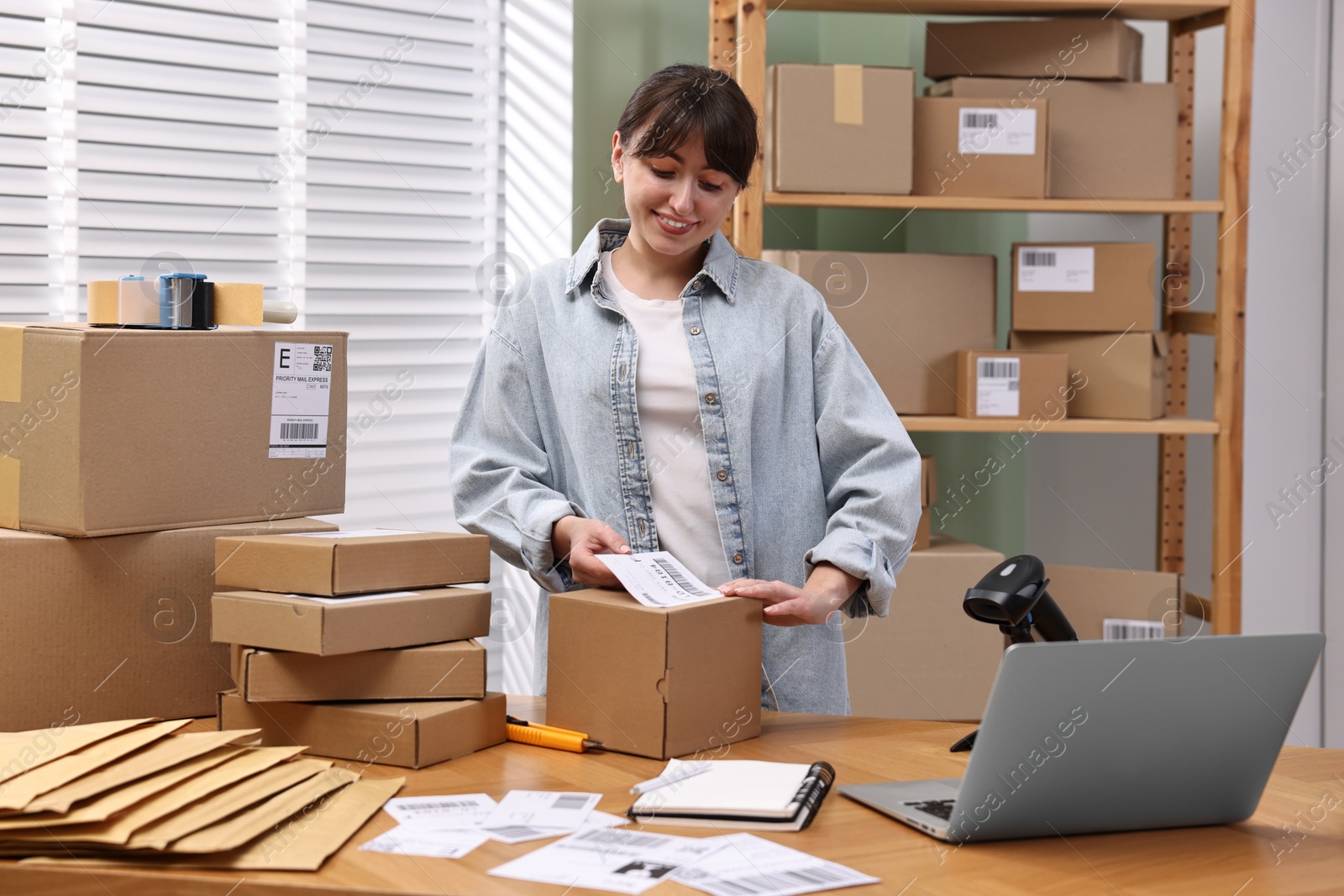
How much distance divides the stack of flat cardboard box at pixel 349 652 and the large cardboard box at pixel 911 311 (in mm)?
1368

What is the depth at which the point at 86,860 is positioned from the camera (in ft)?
3.30

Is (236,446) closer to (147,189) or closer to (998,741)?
(998,741)

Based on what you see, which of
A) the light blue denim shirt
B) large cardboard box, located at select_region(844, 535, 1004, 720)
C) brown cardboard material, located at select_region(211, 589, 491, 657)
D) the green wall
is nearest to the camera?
brown cardboard material, located at select_region(211, 589, 491, 657)

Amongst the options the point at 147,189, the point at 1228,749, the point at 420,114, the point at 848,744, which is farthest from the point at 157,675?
the point at 420,114

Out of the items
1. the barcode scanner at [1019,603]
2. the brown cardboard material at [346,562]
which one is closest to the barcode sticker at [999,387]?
the barcode scanner at [1019,603]

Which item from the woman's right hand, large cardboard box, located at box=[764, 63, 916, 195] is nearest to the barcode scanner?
the woman's right hand

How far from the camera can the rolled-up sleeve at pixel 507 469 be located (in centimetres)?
158

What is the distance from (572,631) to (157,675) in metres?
0.51

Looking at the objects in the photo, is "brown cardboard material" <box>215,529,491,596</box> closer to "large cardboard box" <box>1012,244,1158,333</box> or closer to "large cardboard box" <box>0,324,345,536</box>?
"large cardboard box" <box>0,324,345,536</box>

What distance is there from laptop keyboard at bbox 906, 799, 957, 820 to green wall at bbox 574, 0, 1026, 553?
1.86m

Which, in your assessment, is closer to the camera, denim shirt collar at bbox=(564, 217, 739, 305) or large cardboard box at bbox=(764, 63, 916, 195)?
denim shirt collar at bbox=(564, 217, 739, 305)

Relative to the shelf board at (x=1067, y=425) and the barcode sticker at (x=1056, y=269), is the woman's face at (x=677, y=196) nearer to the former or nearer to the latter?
the shelf board at (x=1067, y=425)

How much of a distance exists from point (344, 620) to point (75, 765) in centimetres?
27

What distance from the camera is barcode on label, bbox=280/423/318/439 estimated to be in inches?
60.2
